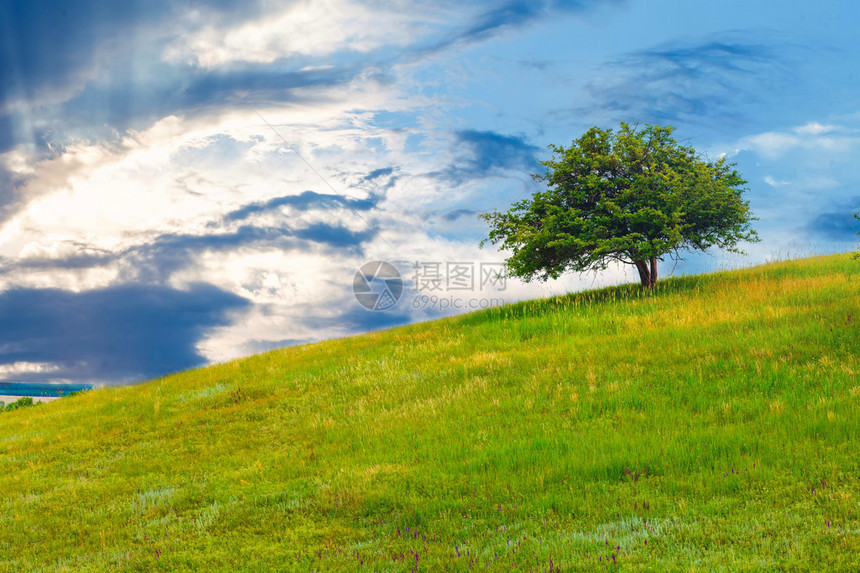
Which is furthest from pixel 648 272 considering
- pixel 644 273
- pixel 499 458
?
pixel 499 458

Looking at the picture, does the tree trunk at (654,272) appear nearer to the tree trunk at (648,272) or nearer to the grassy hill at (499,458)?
the tree trunk at (648,272)

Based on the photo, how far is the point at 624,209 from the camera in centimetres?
2531

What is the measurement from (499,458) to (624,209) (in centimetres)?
1842

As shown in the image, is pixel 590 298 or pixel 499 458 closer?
pixel 499 458

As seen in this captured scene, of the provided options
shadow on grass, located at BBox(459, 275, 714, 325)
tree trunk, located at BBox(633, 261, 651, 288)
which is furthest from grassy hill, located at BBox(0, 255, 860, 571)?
tree trunk, located at BBox(633, 261, 651, 288)

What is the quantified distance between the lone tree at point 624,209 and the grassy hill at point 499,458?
5123 millimetres

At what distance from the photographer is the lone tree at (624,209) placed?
24234mm

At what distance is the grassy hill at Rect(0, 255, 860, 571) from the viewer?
7000 mm

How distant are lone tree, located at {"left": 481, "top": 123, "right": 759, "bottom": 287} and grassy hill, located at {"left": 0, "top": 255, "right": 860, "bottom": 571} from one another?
5123 millimetres

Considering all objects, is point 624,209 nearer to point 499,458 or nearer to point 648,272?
point 648,272

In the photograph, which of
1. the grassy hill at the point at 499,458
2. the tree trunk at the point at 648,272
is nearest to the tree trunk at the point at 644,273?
the tree trunk at the point at 648,272

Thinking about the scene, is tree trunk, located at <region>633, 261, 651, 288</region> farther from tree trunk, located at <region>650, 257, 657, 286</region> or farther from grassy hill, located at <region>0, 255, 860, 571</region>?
grassy hill, located at <region>0, 255, 860, 571</region>

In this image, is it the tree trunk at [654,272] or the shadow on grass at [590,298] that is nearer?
the shadow on grass at [590,298]

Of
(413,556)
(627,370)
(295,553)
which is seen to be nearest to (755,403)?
(627,370)
